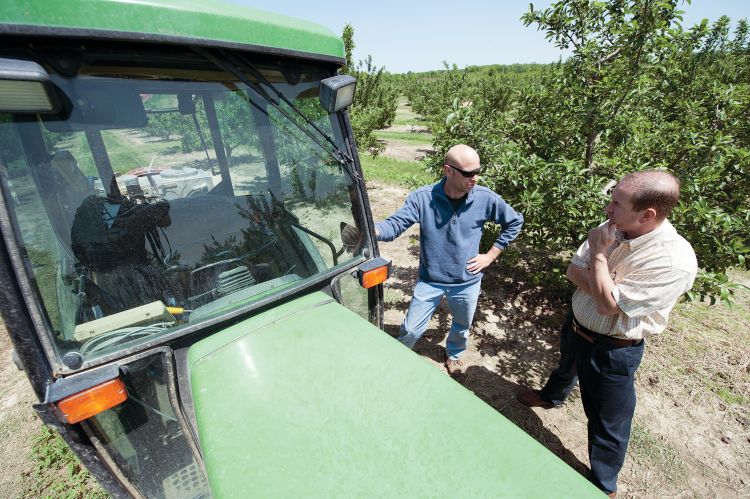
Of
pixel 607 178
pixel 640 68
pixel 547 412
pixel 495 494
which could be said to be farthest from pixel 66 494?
pixel 640 68

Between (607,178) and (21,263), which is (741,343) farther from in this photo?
(21,263)

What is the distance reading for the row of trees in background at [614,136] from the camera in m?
2.75

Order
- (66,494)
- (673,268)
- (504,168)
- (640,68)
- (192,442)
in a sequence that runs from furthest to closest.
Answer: (504,168)
(640,68)
(66,494)
(673,268)
(192,442)

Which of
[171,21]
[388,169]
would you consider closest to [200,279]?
[171,21]

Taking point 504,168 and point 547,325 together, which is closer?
point 504,168

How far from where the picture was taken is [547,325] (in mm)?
Result: 4141

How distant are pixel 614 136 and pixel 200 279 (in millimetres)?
4033

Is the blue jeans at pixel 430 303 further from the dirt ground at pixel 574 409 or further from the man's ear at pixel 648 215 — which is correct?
the man's ear at pixel 648 215

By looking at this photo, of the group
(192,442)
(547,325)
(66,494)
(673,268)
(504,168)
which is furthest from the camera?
(547,325)

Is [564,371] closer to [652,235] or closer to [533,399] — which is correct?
[533,399]

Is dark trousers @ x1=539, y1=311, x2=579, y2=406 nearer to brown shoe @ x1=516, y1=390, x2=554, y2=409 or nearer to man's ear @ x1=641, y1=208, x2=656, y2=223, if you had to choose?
brown shoe @ x1=516, y1=390, x2=554, y2=409

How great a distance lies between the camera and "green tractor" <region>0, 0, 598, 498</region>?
1.10 m

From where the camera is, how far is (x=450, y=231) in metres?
2.76

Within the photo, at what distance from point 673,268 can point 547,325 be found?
2619 mm
